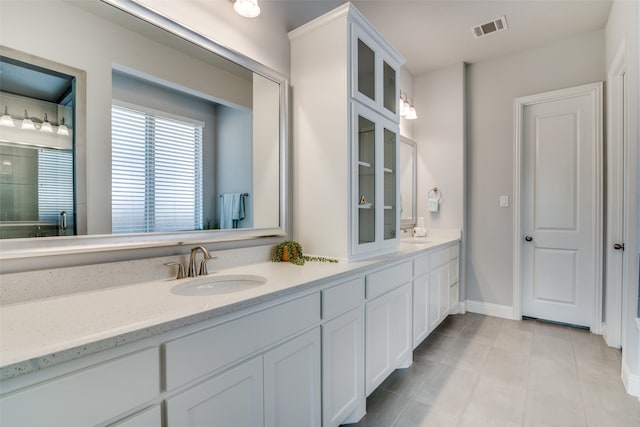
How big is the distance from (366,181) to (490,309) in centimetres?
239

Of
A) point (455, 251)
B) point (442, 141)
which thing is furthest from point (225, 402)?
point (442, 141)

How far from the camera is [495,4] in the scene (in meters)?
2.43

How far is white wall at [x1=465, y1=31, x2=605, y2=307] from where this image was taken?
3.10 meters

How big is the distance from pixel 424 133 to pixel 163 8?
9.74ft

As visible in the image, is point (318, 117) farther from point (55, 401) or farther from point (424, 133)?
A: point (424, 133)

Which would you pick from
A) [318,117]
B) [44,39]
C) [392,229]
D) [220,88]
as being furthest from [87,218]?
[392,229]

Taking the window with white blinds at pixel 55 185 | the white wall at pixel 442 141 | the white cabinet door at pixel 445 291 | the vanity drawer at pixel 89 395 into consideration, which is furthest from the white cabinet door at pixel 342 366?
the white wall at pixel 442 141

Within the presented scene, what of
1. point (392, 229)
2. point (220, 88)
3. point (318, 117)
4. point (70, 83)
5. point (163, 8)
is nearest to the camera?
point (70, 83)

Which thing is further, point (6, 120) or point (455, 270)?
point (455, 270)

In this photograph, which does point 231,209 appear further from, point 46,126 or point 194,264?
point 46,126

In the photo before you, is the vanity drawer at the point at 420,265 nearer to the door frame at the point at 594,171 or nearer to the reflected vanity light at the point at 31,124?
the door frame at the point at 594,171

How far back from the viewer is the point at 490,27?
275 cm

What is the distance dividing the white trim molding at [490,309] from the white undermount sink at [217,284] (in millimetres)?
2891

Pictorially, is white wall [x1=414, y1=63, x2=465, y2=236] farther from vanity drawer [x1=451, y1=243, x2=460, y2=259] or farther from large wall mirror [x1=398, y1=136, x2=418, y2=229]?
vanity drawer [x1=451, y1=243, x2=460, y2=259]
